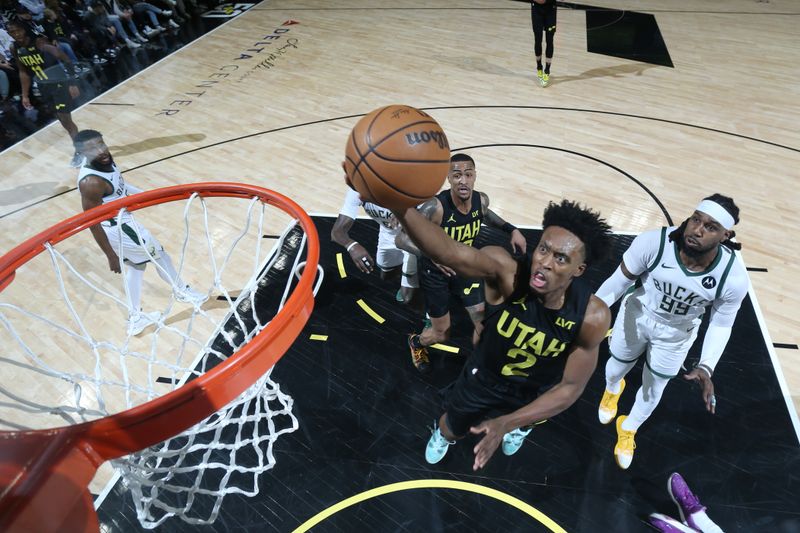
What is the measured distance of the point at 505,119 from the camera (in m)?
7.09

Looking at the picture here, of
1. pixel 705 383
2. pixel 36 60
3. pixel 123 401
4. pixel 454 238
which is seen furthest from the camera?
pixel 36 60

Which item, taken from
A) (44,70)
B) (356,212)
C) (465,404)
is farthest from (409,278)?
(44,70)

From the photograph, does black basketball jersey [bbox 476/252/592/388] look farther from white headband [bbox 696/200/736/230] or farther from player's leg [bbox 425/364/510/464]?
white headband [bbox 696/200/736/230]

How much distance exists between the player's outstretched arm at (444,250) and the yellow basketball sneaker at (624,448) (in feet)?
5.93

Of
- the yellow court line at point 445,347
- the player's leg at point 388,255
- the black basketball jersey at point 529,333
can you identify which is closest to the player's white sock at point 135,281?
the player's leg at point 388,255

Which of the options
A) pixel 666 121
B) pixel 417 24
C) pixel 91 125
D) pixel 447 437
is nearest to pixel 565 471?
pixel 447 437

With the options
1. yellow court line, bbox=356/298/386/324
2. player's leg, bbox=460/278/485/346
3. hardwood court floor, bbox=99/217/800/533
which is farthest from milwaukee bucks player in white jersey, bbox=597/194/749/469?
yellow court line, bbox=356/298/386/324

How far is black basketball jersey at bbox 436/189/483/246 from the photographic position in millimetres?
3316

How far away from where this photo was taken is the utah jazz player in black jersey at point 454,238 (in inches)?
129

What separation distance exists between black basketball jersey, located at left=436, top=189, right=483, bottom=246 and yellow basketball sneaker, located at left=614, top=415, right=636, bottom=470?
159cm

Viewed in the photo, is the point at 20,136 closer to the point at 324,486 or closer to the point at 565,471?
the point at 324,486

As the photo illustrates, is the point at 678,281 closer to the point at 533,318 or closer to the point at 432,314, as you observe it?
the point at 533,318

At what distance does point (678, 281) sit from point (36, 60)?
30.8 ft

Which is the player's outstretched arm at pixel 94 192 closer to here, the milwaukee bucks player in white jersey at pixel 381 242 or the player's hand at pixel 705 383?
the milwaukee bucks player in white jersey at pixel 381 242
